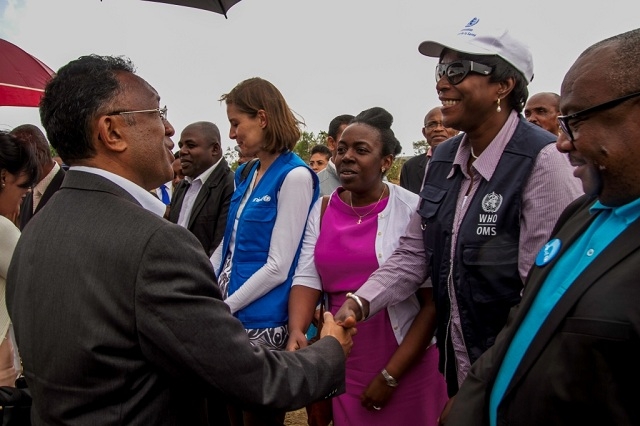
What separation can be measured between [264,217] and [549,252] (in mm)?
1869

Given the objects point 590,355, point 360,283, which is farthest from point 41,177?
point 590,355

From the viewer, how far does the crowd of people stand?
1.51 metres

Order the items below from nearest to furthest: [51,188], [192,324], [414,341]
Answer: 1. [192,324]
2. [414,341]
3. [51,188]

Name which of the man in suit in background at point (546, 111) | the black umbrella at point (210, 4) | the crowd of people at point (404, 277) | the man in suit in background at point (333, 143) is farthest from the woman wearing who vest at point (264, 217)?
the man in suit in background at point (546, 111)

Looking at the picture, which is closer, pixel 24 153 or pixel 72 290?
pixel 72 290

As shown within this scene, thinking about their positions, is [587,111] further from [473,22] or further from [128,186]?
[128,186]

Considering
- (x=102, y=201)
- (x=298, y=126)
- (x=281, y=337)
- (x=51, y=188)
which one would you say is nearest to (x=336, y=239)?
(x=281, y=337)

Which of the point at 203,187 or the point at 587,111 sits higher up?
the point at 587,111

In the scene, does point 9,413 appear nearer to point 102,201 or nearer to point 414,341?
point 102,201

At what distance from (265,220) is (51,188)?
2.37m

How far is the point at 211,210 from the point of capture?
187 inches

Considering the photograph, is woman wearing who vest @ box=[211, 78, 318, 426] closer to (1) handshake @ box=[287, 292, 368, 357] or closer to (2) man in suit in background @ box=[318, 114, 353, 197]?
(1) handshake @ box=[287, 292, 368, 357]

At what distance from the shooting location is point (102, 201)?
168 cm

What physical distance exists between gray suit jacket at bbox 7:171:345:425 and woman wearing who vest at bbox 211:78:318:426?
61.1 inches
